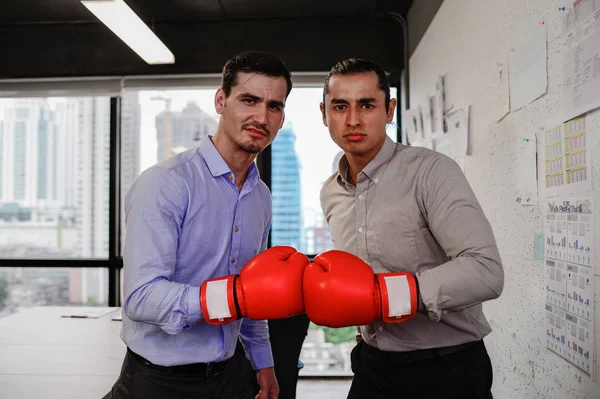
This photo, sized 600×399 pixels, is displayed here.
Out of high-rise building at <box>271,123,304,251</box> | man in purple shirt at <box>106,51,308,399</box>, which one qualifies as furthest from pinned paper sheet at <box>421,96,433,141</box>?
man in purple shirt at <box>106,51,308,399</box>

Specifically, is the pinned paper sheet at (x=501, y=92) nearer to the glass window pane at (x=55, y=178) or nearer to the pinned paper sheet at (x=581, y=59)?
the pinned paper sheet at (x=581, y=59)

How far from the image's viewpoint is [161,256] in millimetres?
1132

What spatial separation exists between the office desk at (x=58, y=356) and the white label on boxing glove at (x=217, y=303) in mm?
816

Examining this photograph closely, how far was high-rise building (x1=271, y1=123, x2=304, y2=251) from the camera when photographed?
3912mm

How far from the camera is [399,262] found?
1348 millimetres

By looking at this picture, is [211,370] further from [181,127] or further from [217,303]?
[181,127]

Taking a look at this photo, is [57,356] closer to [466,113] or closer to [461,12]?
[466,113]

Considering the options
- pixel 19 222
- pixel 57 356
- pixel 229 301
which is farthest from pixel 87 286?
pixel 229 301

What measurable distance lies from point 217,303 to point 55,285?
3.54m

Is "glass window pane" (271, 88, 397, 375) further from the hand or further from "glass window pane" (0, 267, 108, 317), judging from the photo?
the hand

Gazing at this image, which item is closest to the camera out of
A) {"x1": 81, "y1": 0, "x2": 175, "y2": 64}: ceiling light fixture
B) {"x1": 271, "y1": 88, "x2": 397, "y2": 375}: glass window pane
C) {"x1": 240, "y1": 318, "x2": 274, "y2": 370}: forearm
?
{"x1": 240, "y1": 318, "x2": 274, "y2": 370}: forearm

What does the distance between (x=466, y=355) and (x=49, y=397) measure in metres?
1.33

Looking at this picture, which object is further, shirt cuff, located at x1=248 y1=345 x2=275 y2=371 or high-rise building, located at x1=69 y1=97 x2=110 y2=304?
high-rise building, located at x1=69 y1=97 x2=110 y2=304

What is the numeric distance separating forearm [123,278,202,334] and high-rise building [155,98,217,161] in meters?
3.02
